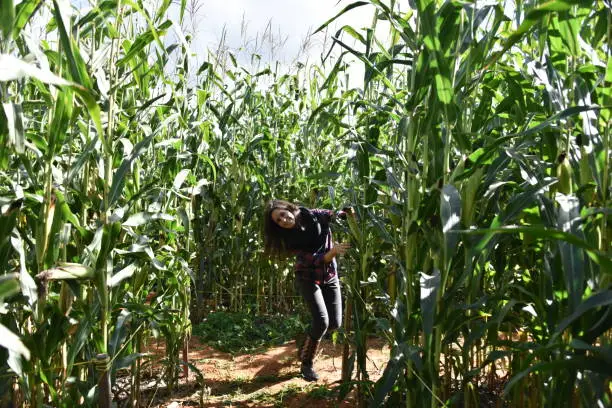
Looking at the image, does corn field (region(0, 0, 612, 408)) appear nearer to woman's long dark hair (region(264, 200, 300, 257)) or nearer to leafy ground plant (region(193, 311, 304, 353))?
woman's long dark hair (region(264, 200, 300, 257))

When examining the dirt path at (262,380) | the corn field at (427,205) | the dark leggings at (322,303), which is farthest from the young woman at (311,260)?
the corn field at (427,205)

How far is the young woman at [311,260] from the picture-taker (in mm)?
4082

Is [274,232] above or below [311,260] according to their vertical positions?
above

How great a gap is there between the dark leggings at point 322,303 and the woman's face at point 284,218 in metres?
0.55

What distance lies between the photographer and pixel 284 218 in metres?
3.87

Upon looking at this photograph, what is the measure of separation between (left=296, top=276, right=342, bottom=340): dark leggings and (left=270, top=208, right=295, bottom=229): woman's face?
0.55m

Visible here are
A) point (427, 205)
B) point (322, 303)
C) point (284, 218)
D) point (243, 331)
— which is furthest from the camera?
point (243, 331)

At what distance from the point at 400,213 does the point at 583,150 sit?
2.60ft

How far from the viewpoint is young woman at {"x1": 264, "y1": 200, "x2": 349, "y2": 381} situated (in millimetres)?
4082

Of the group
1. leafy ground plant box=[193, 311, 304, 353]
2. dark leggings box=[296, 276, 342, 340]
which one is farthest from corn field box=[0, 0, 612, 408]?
leafy ground plant box=[193, 311, 304, 353]

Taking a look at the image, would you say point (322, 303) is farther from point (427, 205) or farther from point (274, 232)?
A: point (427, 205)

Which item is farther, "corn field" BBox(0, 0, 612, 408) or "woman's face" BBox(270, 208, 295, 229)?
"woman's face" BBox(270, 208, 295, 229)

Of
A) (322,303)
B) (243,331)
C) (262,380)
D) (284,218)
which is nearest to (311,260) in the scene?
(322,303)

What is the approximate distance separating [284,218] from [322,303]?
79 cm
